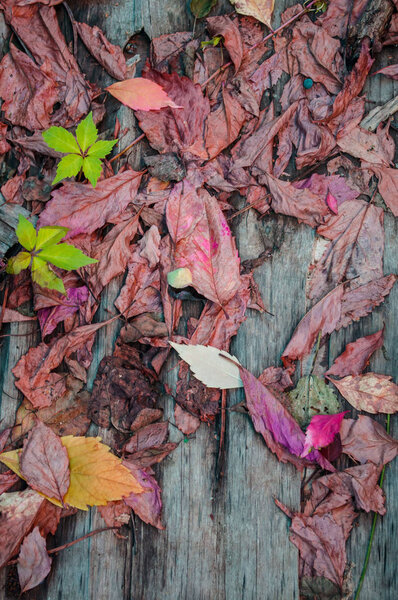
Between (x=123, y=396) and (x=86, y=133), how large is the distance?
124 cm

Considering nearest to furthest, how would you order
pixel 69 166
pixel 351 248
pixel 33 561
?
1. pixel 33 561
2. pixel 69 166
3. pixel 351 248

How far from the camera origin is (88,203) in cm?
230

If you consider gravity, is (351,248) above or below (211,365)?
above

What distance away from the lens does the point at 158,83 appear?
2.42m

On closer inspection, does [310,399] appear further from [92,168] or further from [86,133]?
[86,133]

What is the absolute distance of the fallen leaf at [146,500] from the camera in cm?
212

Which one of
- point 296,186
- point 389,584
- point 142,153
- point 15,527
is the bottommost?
point 389,584

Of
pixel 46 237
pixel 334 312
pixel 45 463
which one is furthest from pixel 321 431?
pixel 46 237

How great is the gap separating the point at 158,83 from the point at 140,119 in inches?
8.0

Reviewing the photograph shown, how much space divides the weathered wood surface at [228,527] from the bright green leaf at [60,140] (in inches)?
34.5

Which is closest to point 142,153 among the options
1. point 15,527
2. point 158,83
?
point 158,83

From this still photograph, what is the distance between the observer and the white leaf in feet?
7.09

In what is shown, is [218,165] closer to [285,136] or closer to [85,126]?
[285,136]

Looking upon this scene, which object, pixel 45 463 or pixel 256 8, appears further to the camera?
pixel 256 8
